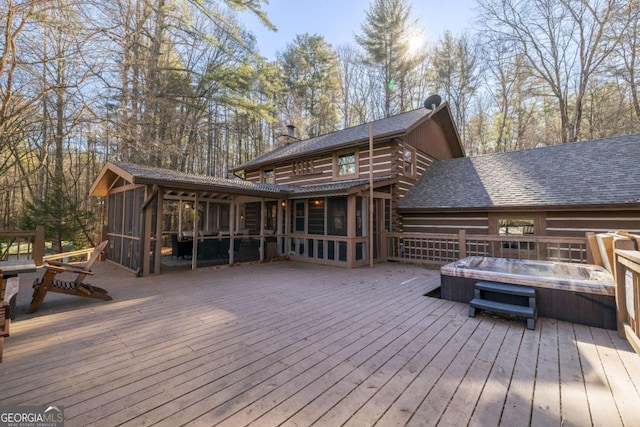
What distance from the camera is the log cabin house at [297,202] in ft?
21.9

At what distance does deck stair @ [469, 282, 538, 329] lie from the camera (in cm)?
335

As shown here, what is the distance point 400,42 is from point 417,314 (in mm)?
18263

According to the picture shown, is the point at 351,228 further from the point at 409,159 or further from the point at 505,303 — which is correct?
the point at 409,159

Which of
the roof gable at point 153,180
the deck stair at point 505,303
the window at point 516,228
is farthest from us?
the window at point 516,228

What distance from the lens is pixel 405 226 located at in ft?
32.8

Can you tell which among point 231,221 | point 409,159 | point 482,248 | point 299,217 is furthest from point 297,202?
point 482,248

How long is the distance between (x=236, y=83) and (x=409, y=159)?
29.7 ft

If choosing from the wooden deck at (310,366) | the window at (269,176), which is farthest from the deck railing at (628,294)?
the window at (269,176)

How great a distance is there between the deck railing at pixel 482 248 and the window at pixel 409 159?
9.30 feet

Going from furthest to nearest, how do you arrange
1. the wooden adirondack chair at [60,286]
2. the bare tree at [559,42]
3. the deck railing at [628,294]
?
the bare tree at [559,42], the wooden adirondack chair at [60,286], the deck railing at [628,294]

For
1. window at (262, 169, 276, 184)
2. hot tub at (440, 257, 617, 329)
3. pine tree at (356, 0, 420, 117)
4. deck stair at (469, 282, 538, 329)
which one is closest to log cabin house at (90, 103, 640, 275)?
window at (262, 169, 276, 184)

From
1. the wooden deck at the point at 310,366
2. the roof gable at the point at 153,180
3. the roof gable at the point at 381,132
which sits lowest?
the wooden deck at the point at 310,366

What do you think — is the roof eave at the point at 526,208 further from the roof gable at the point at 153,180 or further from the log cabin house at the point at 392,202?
the roof gable at the point at 153,180

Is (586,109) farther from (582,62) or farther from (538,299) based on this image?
(538,299)
